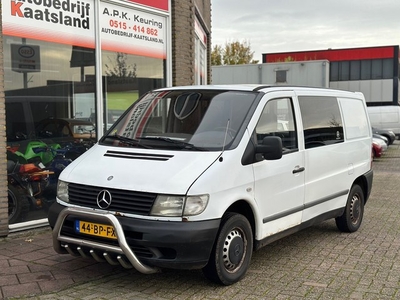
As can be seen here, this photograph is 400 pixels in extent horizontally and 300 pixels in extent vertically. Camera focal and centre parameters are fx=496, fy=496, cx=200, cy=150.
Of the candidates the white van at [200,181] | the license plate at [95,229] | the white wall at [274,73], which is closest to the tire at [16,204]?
the white van at [200,181]

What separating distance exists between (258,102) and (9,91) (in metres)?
3.56

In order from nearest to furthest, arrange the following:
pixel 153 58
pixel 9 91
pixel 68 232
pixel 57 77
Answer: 1. pixel 68 232
2. pixel 9 91
3. pixel 57 77
4. pixel 153 58

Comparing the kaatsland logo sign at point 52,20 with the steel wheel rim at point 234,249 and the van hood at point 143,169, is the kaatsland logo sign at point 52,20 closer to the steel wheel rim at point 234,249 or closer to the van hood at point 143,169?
the van hood at point 143,169

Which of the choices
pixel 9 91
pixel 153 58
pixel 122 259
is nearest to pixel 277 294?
pixel 122 259

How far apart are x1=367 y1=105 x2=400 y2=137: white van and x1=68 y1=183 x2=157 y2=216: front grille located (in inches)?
1032

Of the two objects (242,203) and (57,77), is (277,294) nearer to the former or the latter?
(242,203)

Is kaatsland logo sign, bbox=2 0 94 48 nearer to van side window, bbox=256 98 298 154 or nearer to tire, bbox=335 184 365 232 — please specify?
van side window, bbox=256 98 298 154

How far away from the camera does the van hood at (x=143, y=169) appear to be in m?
4.24

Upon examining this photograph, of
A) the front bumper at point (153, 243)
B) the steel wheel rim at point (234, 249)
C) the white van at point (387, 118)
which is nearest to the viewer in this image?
the front bumper at point (153, 243)

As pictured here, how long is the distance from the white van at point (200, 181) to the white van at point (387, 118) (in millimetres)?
24255

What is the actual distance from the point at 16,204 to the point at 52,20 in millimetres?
2688

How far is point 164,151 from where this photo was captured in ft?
15.3

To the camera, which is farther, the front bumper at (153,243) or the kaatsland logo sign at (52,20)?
the kaatsland logo sign at (52,20)

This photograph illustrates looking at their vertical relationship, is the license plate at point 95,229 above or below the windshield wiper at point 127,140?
below
